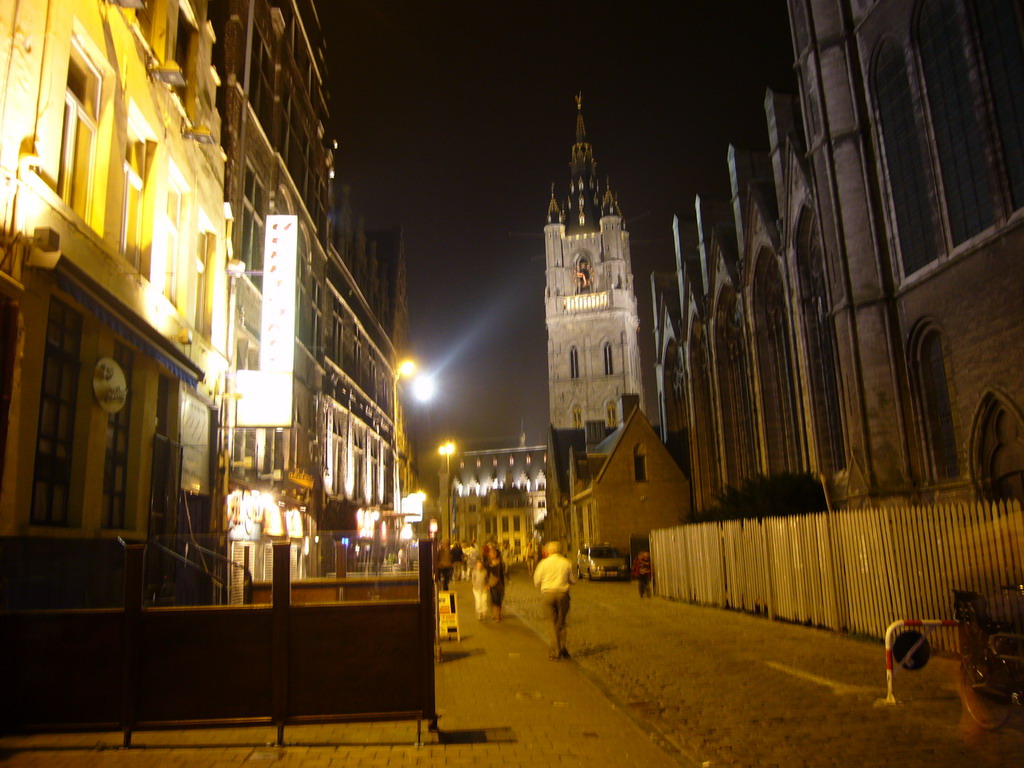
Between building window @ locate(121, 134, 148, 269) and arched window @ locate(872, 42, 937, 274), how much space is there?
63.0 ft

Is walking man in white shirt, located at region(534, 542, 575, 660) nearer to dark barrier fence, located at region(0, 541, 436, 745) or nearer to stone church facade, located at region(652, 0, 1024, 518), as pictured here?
dark barrier fence, located at region(0, 541, 436, 745)

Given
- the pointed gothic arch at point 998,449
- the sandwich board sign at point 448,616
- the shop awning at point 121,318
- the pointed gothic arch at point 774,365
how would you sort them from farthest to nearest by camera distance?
the pointed gothic arch at point 774,365
the pointed gothic arch at point 998,449
the sandwich board sign at point 448,616
the shop awning at point 121,318

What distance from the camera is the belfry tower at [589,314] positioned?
333ft

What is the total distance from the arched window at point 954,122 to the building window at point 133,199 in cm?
1831

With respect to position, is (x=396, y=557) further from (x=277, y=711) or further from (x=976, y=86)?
(x=976, y=86)

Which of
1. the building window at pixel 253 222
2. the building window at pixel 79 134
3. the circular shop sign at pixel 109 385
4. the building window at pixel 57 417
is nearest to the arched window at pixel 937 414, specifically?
the building window at pixel 253 222

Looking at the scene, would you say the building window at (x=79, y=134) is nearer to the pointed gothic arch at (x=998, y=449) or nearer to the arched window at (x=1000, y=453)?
the pointed gothic arch at (x=998, y=449)

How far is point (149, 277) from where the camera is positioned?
12297 millimetres

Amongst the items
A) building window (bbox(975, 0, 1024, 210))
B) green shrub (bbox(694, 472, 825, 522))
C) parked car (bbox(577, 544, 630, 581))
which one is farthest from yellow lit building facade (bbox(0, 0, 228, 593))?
parked car (bbox(577, 544, 630, 581))

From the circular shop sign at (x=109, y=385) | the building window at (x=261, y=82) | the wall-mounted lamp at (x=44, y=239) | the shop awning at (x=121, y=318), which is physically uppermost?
the building window at (x=261, y=82)

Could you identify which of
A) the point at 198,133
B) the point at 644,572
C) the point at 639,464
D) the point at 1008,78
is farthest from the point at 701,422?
the point at 198,133

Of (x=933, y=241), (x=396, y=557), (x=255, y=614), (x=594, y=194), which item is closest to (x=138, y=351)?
(x=396, y=557)

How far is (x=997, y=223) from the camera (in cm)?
1897

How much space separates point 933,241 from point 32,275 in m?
21.3
